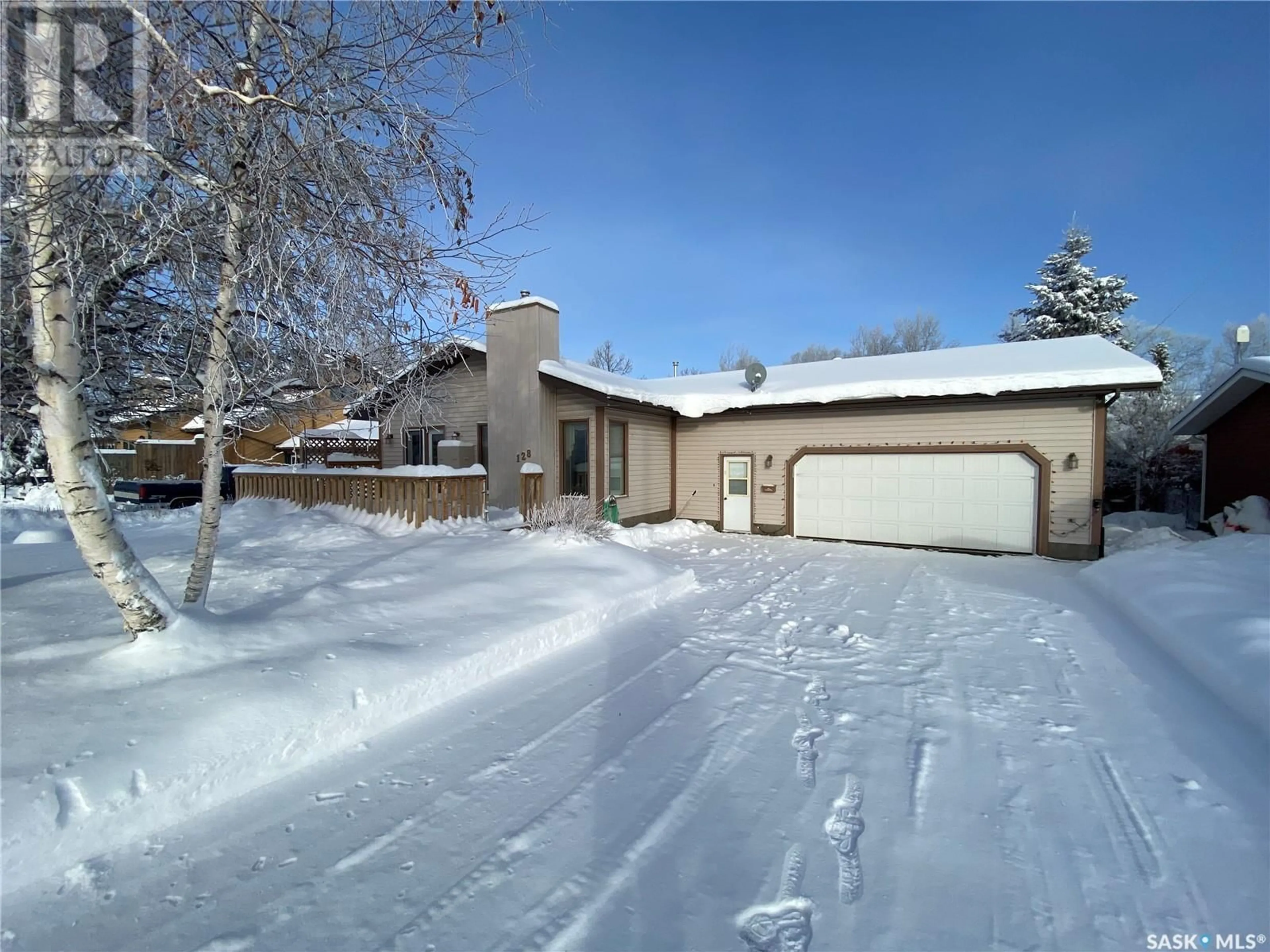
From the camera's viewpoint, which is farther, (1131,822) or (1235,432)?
(1235,432)

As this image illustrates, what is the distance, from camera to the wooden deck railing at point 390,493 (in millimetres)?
8367

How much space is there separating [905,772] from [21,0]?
6014 millimetres

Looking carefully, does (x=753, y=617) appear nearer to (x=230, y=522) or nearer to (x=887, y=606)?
(x=887, y=606)

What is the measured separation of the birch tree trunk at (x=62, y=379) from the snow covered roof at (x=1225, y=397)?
16.8 meters

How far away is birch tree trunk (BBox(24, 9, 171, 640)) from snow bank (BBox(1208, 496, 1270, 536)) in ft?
52.3

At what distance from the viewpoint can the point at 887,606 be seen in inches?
246

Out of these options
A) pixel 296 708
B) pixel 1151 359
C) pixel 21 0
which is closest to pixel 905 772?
pixel 296 708

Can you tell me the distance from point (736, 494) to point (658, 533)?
2496 millimetres

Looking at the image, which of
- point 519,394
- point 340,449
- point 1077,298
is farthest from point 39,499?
point 1077,298

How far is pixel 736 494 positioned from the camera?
1257 cm

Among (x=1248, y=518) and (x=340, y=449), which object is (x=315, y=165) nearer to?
(x=340, y=449)

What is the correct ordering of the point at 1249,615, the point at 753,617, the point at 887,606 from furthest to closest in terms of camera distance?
the point at 887,606
the point at 753,617
the point at 1249,615

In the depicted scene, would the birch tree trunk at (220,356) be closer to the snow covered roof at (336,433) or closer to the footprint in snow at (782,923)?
the footprint in snow at (782,923)

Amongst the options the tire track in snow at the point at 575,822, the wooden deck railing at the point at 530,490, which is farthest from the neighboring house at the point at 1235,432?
the tire track in snow at the point at 575,822
